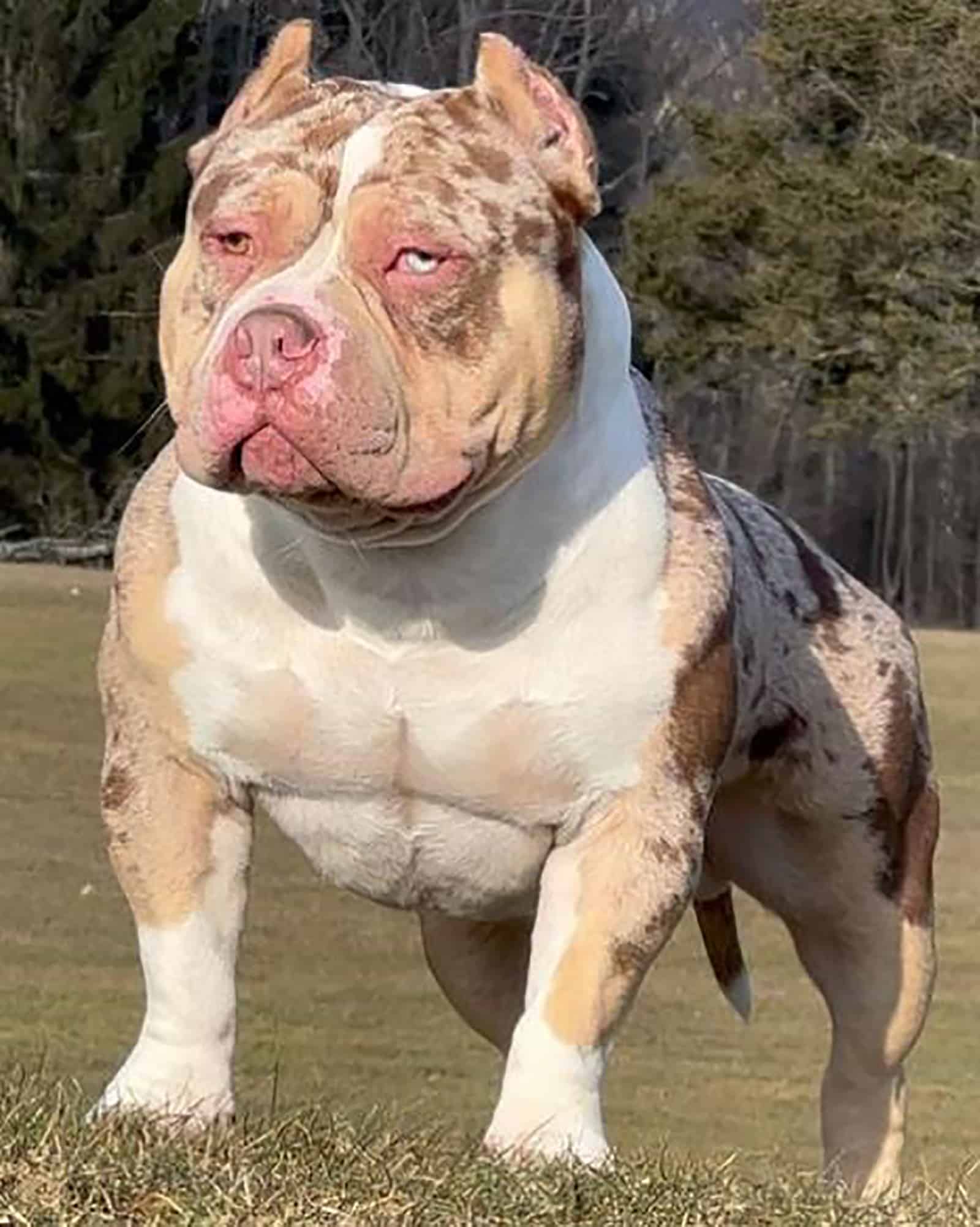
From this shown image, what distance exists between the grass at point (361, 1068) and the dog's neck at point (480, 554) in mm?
758

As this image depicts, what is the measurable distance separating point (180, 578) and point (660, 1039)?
764cm

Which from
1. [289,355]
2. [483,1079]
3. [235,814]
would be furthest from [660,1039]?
[289,355]

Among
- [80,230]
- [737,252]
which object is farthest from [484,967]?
[80,230]

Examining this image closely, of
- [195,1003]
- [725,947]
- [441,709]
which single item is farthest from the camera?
[725,947]

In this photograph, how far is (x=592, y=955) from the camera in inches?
171

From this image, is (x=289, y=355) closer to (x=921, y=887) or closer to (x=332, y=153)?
(x=332, y=153)

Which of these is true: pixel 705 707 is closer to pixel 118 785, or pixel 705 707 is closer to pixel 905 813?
pixel 118 785

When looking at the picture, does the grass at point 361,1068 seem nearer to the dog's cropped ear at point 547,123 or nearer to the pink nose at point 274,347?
the pink nose at point 274,347

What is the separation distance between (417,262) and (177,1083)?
1.32 metres

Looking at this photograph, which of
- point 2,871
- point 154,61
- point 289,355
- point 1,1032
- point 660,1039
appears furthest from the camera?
point 154,61

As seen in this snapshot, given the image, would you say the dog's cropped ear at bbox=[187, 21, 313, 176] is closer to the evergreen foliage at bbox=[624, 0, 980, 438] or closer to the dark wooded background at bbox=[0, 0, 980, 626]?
the dark wooded background at bbox=[0, 0, 980, 626]

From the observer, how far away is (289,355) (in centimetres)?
385

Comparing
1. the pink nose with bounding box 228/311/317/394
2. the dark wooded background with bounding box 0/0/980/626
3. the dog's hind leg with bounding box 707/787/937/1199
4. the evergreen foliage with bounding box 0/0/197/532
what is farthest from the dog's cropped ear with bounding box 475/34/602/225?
the evergreen foliage with bounding box 0/0/197/532

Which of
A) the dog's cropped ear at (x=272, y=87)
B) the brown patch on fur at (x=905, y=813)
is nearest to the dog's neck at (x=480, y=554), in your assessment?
the dog's cropped ear at (x=272, y=87)
